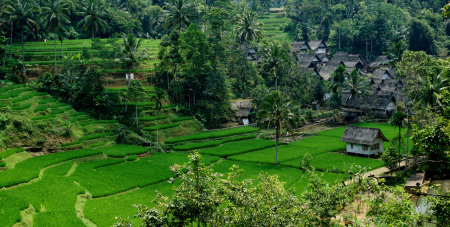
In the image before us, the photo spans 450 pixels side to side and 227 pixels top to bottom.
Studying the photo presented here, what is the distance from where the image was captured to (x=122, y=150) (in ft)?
117

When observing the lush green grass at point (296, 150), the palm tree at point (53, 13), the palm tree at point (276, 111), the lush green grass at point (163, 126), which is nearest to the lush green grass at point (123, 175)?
the lush green grass at point (296, 150)

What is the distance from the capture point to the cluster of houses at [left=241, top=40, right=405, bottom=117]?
53.7m

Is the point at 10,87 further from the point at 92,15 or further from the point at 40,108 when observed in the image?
the point at 92,15

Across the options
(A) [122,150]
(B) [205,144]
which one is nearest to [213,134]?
(B) [205,144]

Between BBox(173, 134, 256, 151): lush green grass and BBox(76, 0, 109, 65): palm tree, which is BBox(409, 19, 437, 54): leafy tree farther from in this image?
BBox(76, 0, 109, 65): palm tree

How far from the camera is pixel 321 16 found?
8844cm

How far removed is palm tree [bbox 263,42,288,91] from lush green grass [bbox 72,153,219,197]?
19578 mm

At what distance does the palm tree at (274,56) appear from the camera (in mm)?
49459

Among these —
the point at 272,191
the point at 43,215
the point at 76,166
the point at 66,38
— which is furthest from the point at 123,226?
the point at 66,38

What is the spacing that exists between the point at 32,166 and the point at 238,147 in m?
18.5

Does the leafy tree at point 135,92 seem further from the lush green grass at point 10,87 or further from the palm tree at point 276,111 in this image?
the palm tree at point 276,111

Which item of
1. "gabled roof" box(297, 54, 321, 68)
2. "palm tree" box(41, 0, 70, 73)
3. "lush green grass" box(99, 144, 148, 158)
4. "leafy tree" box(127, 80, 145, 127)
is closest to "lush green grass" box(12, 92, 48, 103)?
"palm tree" box(41, 0, 70, 73)

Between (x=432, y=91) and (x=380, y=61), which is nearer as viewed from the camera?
(x=432, y=91)

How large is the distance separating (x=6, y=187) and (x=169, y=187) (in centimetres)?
966
